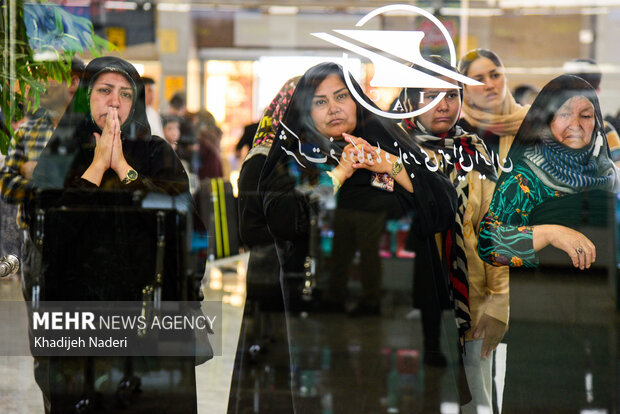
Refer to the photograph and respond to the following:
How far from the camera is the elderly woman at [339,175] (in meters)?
3.01

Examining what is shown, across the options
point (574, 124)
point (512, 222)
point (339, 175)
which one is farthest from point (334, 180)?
point (574, 124)

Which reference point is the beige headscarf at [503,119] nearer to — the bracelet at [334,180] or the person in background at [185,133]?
the bracelet at [334,180]

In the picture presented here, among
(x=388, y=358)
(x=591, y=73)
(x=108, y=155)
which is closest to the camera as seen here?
(x=591, y=73)

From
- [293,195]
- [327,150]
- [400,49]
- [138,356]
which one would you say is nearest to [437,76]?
[400,49]

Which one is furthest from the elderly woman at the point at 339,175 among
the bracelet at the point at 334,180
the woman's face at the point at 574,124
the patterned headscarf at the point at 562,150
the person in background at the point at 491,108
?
the woman's face at the point at 574,124

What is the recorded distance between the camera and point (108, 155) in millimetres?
3080

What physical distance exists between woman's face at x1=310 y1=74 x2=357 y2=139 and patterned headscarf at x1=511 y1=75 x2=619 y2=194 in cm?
63

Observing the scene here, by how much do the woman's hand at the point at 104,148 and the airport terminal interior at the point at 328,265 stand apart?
186 millimetres

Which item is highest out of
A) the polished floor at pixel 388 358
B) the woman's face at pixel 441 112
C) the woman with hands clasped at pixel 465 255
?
the woman's face at pixel 441 112

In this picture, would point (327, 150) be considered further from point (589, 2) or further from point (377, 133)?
point (589, 2)

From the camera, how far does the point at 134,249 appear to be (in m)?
3.14

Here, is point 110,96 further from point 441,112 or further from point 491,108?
point 491,108

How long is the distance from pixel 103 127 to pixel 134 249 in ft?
1.60

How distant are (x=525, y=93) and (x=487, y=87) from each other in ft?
0.47
